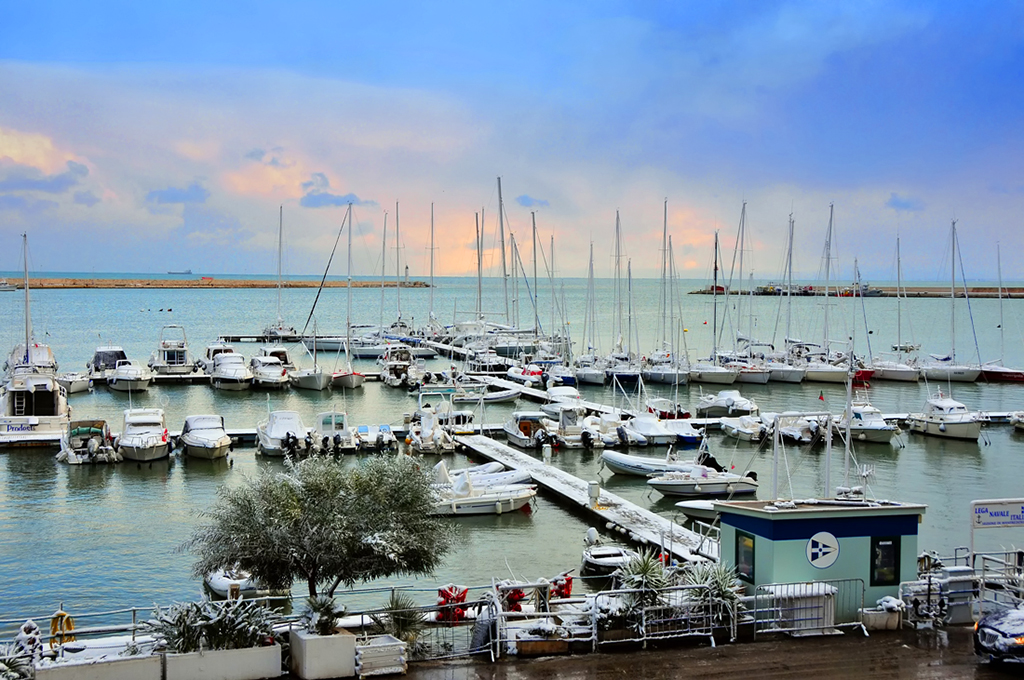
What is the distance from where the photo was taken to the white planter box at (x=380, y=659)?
12.7m

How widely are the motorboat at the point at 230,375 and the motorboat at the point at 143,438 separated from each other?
78.9 feet

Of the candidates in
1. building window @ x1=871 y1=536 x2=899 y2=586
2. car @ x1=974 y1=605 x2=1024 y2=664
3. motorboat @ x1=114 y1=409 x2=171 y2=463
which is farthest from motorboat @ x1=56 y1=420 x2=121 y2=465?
car @ x1=974 y1=605 x2=1024 y2=664

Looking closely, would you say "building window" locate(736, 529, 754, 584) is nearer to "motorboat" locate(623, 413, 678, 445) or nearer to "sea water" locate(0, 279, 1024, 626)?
"sea water" locate(0, 279, 1024, 626)

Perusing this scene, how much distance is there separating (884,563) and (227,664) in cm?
1007

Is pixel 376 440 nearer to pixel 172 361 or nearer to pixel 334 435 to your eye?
pixel 334 435

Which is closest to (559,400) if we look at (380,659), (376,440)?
(376,440)

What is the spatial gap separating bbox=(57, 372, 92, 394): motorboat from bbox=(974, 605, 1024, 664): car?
192 ft

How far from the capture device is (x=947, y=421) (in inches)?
1876

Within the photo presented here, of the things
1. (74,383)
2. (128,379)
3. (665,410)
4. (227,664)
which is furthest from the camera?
(128,379)

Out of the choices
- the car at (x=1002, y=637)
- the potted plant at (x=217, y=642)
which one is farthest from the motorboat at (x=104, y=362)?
the car at (x=1002, y=637)

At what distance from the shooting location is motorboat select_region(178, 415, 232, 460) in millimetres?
39719

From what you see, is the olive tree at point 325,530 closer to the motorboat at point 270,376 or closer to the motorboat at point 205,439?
the motorboat at point 205,439

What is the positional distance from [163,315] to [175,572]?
511 ft

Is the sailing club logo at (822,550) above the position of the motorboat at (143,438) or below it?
above
